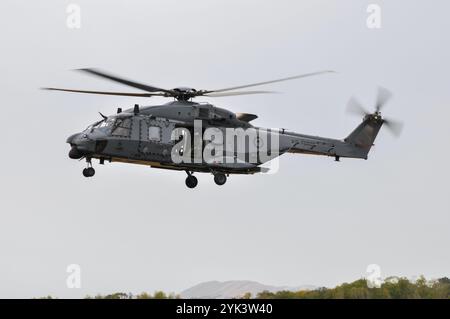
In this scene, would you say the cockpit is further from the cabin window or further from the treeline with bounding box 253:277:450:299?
the treeline with bounding box 253:277:450:299

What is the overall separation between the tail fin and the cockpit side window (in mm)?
12823

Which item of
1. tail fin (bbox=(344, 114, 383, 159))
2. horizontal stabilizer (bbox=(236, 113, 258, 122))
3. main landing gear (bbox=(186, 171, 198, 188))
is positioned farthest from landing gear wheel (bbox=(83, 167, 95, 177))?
tail fin (bbox=(344, 114, 383, 159))

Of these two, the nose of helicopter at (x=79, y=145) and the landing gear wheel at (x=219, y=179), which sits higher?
the nose of helicopter at (x=79, y=145)

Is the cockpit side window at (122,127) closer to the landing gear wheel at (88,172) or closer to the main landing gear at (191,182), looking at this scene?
the landing gear wheel at (88,172)

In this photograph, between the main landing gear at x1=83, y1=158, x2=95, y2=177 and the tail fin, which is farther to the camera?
the tail fin

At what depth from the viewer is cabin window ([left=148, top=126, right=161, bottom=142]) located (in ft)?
148

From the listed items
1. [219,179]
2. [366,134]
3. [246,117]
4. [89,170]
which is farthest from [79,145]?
[366,134]

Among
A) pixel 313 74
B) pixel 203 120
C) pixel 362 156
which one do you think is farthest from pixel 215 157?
pixel 362 156

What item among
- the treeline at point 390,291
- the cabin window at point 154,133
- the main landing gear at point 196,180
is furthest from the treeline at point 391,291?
the cabin window at point 154,133

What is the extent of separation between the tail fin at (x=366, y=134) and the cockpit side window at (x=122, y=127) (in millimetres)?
12823

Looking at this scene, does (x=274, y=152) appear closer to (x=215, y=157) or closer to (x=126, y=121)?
(x=215, y=157)

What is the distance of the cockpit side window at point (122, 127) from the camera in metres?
44.4
